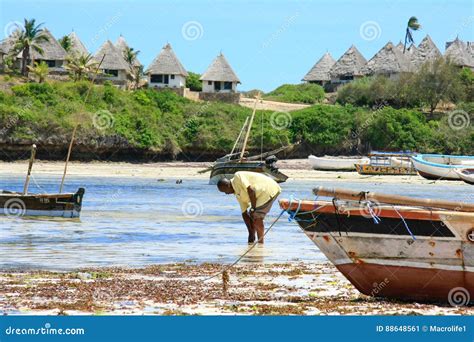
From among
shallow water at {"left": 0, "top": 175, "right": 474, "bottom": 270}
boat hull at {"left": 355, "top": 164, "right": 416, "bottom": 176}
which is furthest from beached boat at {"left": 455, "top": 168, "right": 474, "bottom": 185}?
shallow water at {"left": 0, "top": 175, "right": 474, "bottom": 270}

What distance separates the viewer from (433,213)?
428 inches

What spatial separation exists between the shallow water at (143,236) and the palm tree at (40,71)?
35.5 m

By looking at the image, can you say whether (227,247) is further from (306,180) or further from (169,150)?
(169,150)

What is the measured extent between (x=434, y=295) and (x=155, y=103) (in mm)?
64198

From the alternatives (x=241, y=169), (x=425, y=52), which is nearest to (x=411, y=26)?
(x=425, y=52)

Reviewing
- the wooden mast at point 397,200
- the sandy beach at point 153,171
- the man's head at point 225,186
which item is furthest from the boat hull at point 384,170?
the wooden mast at point 397,200

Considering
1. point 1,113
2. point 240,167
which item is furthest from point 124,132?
point 240,167

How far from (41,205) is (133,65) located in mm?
59902

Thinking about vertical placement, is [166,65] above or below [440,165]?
above

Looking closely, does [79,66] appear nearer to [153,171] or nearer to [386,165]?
[153,171]

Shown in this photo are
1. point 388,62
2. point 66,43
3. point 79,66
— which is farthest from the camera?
point 388,62

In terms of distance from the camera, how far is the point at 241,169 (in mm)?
46906

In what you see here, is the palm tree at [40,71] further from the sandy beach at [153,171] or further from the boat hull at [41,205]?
the boat hull at [41,205]

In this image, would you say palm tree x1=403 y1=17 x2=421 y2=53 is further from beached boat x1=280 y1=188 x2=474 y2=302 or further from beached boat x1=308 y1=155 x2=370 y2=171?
beached boat x1=280 y1=188 x2=474 y2=302
